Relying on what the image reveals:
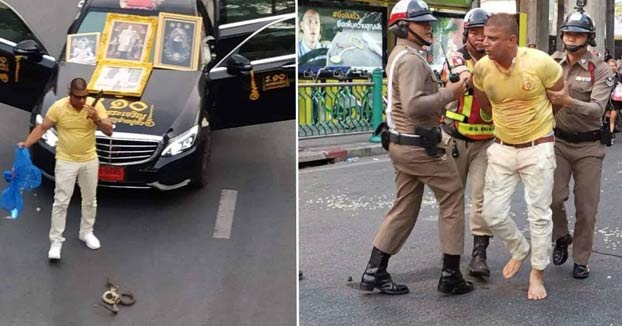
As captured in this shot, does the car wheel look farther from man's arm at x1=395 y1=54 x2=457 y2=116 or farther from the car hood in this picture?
man's arm at x1=395 y1=54 x2=457 y2=116

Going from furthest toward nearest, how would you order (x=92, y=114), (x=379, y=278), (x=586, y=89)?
(x=586, y=89), (x=379, y=278), (x=92, y=114)

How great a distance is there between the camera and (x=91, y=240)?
1848mm

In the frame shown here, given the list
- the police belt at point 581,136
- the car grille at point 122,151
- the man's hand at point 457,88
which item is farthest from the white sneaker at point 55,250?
the police belt at point 581,136

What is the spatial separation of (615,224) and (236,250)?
16.7 feet

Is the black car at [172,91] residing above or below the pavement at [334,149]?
above

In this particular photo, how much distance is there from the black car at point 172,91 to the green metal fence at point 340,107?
8.83 m

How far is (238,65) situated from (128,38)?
0.27 m

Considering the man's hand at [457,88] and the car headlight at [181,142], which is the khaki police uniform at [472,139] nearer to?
the man's hand at [457,88]

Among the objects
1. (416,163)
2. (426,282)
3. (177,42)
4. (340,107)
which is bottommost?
(426,282)

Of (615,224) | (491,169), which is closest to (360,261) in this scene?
(491,169)

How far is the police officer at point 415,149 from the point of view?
3863 mm

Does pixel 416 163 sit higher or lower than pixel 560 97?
lower

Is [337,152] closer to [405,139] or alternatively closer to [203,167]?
[405,139]

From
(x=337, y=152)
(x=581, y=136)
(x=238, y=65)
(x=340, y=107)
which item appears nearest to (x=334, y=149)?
(x=337, y=152)
